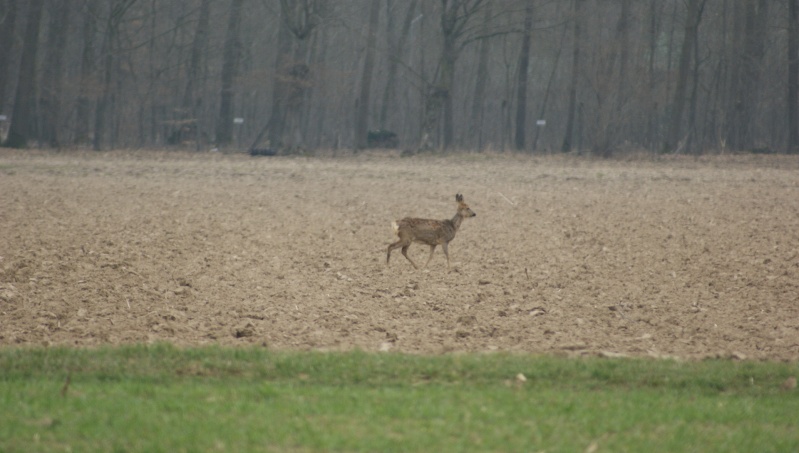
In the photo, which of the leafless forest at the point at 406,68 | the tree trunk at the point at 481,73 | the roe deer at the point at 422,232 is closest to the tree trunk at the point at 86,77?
the leafless forest at the point at 406,68

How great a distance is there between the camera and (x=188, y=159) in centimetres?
3941

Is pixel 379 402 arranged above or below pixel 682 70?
below

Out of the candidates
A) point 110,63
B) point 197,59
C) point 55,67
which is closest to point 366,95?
point 197,59

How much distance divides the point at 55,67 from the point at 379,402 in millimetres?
46053

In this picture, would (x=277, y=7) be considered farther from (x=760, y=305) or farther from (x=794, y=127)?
(x=760, y=305)

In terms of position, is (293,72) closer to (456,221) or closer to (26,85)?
(26,85)

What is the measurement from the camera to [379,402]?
7766mm

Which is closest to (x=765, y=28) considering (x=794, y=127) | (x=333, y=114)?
(x=794, y=127)

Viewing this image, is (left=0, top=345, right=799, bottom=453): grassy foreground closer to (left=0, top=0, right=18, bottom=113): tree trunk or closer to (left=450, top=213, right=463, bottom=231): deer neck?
(left=450, top=213, right=463, bottom=231): deer neck

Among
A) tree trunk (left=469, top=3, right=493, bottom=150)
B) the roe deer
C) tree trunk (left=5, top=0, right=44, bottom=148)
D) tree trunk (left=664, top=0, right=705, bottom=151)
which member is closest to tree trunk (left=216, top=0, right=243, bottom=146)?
tree trunk (left=5, top=0, right=44, bottom=148)

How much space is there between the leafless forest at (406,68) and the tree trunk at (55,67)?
129 mm

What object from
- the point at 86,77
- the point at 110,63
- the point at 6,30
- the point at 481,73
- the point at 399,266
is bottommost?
the point at 399,266

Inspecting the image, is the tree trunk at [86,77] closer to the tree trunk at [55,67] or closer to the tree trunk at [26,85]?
the tree trunk at [55,67]

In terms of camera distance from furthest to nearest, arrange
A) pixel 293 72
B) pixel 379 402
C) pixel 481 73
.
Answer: pixel 481 73, pixel 293 72, pixel 379 402
